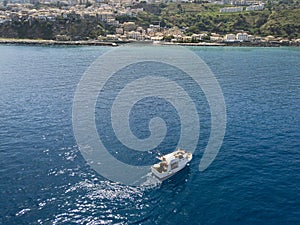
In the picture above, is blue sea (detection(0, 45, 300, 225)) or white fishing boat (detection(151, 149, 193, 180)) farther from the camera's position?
white fishing boat (detection(151, 149, 193, 180))

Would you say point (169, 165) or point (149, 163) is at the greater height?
point (169, 165)

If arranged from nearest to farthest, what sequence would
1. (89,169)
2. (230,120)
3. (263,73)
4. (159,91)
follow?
(89,169) → (230,120) → (159,91) → (263,73)

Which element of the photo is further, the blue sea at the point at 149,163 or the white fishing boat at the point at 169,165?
the white fishing boat at the point at 169,165

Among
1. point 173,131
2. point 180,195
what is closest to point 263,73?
point 173,131

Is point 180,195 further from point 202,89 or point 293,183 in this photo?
point 202,89
